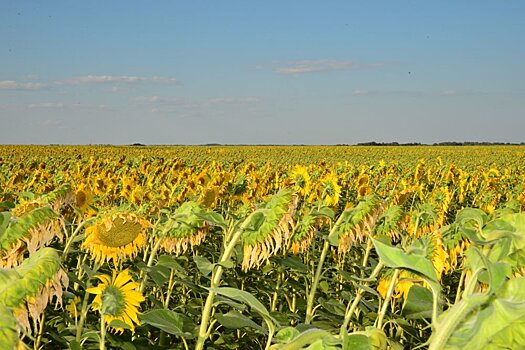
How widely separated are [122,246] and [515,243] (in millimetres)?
2090

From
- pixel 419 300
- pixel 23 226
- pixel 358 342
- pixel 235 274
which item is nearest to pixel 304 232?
pixel 235 274

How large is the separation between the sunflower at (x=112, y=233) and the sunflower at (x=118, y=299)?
24 centimetres

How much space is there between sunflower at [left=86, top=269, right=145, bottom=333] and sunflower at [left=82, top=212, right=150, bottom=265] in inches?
A: 9.6

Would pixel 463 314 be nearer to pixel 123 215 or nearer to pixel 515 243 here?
pixel 515 243

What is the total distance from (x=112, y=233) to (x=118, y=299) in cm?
37

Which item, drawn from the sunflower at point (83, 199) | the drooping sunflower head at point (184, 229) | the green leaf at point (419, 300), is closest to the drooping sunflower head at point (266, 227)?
the drooping sunflower head at point (184, 229)

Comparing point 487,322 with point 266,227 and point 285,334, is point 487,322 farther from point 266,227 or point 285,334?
point 266,227

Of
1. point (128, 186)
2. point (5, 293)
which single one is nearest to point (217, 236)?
point (128, 186)

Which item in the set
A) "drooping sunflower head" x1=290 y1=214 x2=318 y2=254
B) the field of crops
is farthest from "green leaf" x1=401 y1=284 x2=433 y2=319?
"drooping sunflower head" x1=290 y1=214 x2=318 y2=254

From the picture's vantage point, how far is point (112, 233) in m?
2.63

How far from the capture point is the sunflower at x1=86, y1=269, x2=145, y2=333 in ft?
7.52

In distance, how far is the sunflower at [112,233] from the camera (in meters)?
2.56

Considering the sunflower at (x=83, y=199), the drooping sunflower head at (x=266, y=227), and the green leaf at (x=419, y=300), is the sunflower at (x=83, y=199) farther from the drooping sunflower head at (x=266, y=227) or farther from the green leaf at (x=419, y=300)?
the green leaf at (x=419, y=300)

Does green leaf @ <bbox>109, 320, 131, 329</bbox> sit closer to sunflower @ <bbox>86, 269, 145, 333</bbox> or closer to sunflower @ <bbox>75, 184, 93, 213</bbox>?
sunflower @ <bbox>86, 269, 145, 333</bbox>
